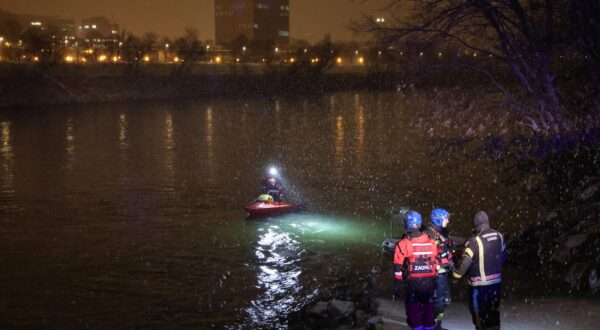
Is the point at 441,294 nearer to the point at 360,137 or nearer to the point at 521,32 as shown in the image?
Answer: the point at 521,32

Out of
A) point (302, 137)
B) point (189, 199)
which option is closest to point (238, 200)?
point (189, 199)

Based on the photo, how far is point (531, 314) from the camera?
1073 cm

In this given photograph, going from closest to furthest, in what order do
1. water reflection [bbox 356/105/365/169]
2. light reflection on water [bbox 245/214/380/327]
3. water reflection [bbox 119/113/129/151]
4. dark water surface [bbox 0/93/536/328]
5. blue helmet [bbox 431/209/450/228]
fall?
blue helmet [bbox 431/209/450/228] < light reflection on water [bbox 245/214/380/327] < dark water surface [bbox 0/93/536/328] < water reflection [bbox 356/105/365/169] < water reflection [bbox 119/113/129/151]

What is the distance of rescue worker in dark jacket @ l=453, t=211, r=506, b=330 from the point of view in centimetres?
873

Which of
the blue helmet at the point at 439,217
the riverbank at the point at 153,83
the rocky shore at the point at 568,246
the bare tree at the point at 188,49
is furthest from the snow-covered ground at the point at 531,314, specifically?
the bare tree at the point at 188,49

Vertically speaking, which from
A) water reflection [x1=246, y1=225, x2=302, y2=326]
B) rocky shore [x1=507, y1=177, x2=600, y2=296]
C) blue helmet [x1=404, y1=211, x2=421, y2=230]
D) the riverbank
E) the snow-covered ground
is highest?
the riverbank

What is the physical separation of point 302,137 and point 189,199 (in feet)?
75.1

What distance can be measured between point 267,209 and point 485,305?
13.1m

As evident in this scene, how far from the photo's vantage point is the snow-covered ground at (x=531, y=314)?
10.1 meters

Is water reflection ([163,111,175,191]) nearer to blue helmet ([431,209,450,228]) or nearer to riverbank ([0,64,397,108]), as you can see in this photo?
blue helmet ([431,209,450,228])

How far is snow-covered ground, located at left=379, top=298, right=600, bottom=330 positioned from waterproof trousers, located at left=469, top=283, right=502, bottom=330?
1.14 m

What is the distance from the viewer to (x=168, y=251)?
61.0 feet

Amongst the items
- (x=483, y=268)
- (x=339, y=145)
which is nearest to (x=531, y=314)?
(x=483, y=268)

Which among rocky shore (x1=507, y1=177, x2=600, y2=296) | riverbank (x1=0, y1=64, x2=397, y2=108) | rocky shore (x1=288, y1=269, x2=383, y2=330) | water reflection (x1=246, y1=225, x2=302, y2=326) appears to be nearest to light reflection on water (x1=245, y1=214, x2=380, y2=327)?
water reflection (x1=246, y1=225, x2=302, y2=326)
